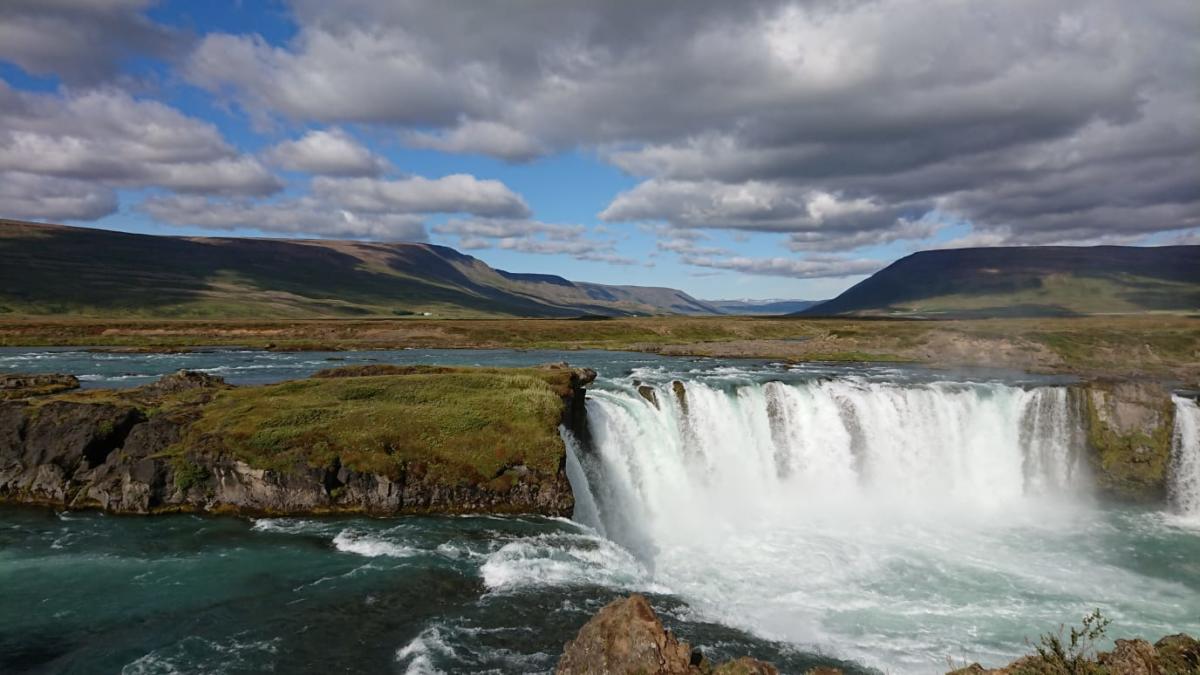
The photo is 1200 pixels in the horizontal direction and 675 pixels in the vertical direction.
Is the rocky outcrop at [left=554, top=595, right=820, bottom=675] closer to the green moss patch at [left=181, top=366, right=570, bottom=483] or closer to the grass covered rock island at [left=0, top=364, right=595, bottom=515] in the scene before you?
the grass covered rock island at [left=0, top=364, right=595, bottom=515]

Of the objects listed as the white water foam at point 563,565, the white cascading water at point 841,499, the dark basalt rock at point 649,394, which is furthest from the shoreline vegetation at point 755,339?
the white water foam at point 563,565

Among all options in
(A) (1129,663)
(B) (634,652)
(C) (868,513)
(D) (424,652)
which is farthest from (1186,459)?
(D) (424,652)

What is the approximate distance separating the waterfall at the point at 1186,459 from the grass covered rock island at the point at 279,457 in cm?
4510

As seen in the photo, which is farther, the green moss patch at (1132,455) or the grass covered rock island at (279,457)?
the green moss patch at (1132,455)

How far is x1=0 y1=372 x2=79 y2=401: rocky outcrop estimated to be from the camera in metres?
40.4

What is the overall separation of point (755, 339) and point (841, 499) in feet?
307

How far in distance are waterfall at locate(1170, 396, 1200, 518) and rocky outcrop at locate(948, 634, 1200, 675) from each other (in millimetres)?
42008

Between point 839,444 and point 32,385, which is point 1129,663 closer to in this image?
point 839,444

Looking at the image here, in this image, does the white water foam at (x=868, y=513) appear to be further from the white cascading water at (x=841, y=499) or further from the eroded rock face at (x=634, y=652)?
the eroded rock face at (x=634, y=652)

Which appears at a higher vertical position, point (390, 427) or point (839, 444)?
point (390, 427)

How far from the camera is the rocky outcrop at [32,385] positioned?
40419 mm

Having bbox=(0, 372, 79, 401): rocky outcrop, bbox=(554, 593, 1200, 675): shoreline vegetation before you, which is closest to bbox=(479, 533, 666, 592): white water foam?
bbox=(554, 593, 1200, 675): shoreline vegetation

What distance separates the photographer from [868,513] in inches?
1735

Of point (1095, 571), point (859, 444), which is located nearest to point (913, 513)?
point (859, 444)
